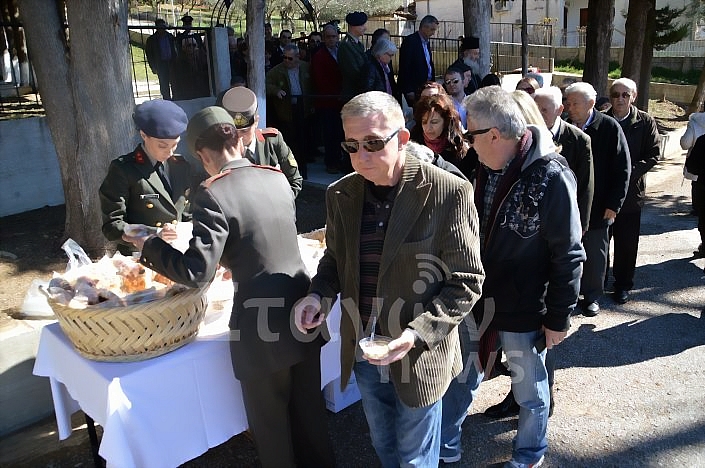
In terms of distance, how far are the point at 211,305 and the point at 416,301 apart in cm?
112

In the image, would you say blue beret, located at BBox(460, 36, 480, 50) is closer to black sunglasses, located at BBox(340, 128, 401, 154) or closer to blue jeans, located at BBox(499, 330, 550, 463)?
blue jeans, located at BBox(499, 330, 550, 463)

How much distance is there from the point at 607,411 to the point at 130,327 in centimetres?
281

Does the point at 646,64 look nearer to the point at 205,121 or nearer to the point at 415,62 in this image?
the point at 415,62

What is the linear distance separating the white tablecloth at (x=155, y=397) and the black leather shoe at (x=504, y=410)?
62.1 inches

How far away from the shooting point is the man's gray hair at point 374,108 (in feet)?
6.68

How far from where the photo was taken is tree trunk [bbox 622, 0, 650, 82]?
1174 centimetres

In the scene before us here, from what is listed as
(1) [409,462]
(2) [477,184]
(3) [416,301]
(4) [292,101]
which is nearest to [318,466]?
(1) [409,462]

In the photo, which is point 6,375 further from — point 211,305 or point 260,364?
point 260,364

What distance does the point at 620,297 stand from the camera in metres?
5.16

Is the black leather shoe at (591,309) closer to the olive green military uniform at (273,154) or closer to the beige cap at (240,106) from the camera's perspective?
the olive green military uniform at (273,154)

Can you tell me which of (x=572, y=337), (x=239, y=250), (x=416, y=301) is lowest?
(x=572, y=337)

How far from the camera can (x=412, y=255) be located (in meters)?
2.13

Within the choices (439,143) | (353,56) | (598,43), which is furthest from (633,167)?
(598,43)

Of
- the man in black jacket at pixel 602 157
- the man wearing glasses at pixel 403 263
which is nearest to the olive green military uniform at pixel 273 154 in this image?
the man wearing glasses at pixel 403 263
